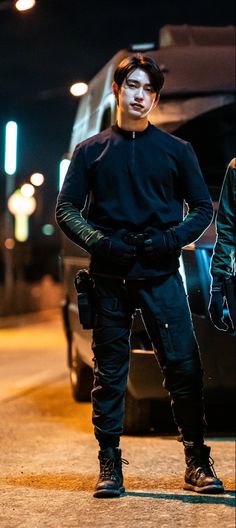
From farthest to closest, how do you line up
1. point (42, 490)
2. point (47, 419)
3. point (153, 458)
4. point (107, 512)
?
point (47, 419), point (153, 458), point (42, 490), point (107, 512)

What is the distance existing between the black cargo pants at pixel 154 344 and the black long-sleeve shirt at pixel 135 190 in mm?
109

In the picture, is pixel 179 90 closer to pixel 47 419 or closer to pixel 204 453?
pixel 47 419

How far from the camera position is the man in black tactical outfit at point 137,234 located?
5.38 meters

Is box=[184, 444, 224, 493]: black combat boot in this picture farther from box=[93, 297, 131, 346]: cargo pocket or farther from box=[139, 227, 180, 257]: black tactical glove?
box=[139, 227, 180, 257]: black tactical glove

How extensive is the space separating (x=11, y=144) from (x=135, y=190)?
24.3 m

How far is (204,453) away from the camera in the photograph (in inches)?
217

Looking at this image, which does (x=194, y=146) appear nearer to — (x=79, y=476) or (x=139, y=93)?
(x=139, y=93)

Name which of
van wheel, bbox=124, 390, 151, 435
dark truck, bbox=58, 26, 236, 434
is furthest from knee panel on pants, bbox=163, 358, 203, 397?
van wheel, bbox=124, 390, 151, 435

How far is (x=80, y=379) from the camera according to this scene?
9875 millimetres

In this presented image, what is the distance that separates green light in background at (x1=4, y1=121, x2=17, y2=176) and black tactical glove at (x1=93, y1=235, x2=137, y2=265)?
24147 mm

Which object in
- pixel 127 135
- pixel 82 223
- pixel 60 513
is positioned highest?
pixel 127 135

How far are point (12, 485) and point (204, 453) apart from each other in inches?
41.1

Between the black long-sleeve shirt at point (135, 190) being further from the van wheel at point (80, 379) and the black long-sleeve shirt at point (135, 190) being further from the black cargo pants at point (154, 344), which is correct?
the van wheel at point (80, 379)

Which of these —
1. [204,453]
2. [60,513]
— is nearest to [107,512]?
[60,513]
